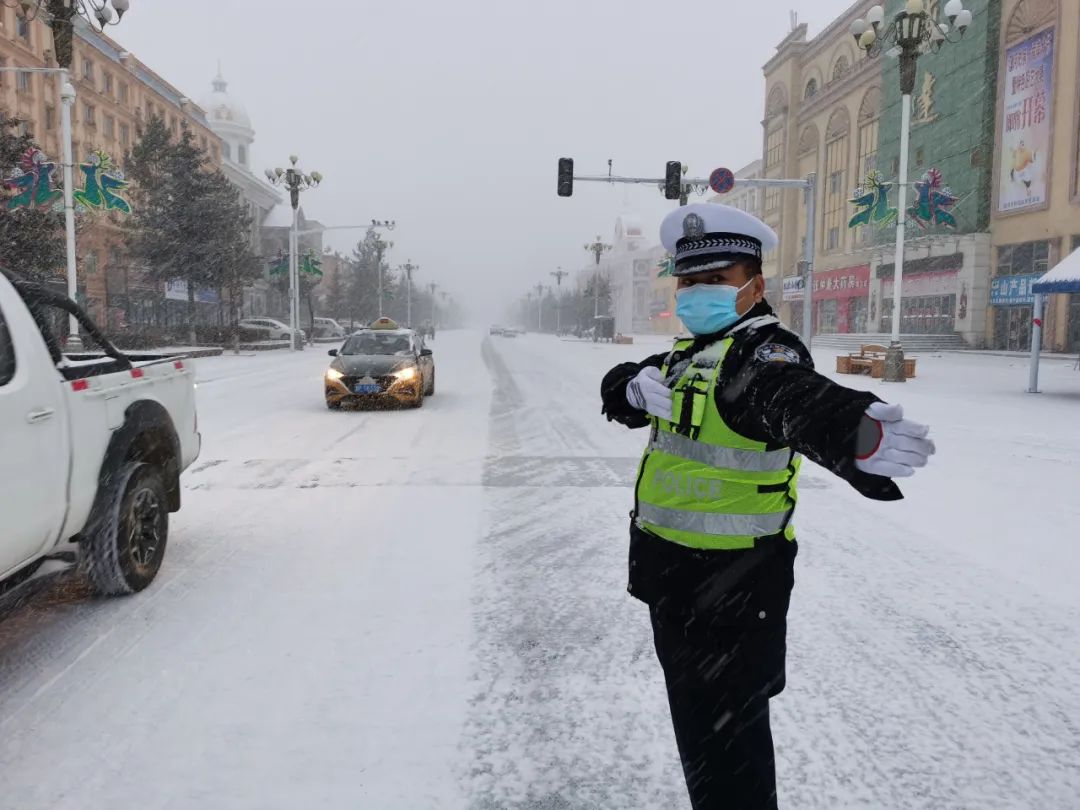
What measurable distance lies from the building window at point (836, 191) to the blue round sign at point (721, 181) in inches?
1478

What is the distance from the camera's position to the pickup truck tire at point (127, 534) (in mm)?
4102

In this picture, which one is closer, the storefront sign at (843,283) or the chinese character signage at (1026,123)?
the chinese character signage at (1026,123)

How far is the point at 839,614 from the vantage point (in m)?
4.23

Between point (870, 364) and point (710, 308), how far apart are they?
77.5 ft

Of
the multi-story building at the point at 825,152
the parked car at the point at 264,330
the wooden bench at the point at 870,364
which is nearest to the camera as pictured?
the wooden bench at the point at 870,364

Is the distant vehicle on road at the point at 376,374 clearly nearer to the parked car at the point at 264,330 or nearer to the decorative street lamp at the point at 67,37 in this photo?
the decorative street lamp at the point at 67,37

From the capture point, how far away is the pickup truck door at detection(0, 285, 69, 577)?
Answer: 3.18 metres

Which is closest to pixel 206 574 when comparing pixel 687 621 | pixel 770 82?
pixel 687 621

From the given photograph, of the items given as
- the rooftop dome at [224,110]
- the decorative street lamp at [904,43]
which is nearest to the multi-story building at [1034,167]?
the decorative street lamp at [904,43]

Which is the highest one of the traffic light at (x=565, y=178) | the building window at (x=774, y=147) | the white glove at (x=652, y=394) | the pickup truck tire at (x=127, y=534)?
the building window at (x=774, y=147)

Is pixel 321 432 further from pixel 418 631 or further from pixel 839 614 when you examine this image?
pixel 839 614

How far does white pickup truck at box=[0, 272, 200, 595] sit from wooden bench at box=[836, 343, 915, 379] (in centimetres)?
2084

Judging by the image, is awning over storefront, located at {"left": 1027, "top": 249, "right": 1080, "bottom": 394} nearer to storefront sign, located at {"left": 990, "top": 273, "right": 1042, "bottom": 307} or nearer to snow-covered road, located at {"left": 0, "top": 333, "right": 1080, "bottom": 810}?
snow-covered road, located at {"left": 0, "top": 333, "right": 1080, "bottom": 810}

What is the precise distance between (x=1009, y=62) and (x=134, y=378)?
157ft
